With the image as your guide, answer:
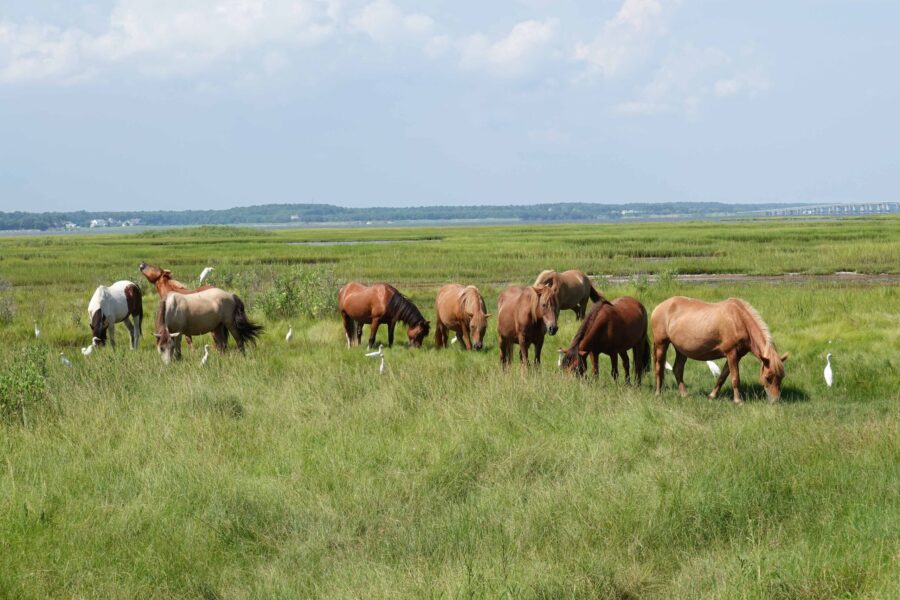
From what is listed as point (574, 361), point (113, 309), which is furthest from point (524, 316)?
point (113, 309)

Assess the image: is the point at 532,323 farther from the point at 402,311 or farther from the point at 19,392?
the point at 19,392

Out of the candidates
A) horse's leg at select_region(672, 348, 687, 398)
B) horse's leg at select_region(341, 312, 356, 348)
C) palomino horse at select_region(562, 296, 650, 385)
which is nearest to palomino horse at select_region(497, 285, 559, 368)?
palomino horse at select_region(562, 296, 650, 385)

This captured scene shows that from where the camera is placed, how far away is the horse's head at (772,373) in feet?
38.2

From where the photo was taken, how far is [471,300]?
16.0 m

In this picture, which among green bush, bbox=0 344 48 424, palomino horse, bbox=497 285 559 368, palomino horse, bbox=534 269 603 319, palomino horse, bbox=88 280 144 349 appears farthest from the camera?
palomino horse, bbox=534 269 603 319

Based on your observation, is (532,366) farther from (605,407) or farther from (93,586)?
(93,586)

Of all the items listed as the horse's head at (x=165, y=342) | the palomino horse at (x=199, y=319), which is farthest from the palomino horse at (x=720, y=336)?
the horse's head at (x=165, y=342)

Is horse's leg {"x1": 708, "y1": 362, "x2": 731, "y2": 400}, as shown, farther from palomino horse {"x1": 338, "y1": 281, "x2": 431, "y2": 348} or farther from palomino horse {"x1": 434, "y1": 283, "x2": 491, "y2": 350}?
palomino horse {"x1": 338, "y1": 281, "x2": 431, "y2": 348}

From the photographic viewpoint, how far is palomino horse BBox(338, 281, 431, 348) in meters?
17.2

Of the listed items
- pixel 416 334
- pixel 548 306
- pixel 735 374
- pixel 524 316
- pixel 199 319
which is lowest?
pixel 416 334

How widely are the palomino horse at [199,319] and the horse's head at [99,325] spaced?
2118 mm

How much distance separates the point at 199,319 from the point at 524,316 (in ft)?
18.8

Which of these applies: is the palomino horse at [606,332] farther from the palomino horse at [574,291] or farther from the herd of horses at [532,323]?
the palomino horse at [574,291]

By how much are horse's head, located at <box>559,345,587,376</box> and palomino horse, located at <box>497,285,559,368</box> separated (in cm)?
56
